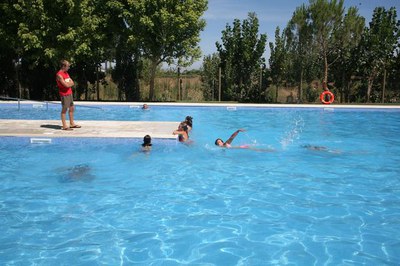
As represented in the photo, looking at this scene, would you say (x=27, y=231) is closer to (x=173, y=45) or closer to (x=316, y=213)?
(x=316, y=213)

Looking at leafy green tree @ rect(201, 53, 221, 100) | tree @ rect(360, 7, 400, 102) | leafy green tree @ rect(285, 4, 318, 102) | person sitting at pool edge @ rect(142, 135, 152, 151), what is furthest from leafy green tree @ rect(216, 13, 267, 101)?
person sitting at pool edge @ rect(142, 135, 152, 151)

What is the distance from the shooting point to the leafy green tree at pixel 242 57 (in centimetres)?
2355

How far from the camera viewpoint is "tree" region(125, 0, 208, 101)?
69.0 feet

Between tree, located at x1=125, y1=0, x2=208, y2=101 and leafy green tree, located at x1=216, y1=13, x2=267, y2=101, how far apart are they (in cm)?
237

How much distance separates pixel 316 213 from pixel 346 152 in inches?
210

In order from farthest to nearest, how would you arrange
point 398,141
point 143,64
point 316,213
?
point 143,64
point 398,141
point 316,213

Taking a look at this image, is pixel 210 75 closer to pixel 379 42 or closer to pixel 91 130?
pixel 379 42

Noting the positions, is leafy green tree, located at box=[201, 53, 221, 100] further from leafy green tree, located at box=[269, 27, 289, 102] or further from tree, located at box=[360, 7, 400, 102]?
tree, located at box=[360, 7, 400, 102]

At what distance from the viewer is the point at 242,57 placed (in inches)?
945

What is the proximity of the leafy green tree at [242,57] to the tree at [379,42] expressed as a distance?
21.9 feet

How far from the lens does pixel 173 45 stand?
2288 cm

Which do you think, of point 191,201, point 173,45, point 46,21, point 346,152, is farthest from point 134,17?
point 191,201

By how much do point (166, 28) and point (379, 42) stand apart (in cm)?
1352

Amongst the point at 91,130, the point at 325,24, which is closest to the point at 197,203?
the point at 91,130
